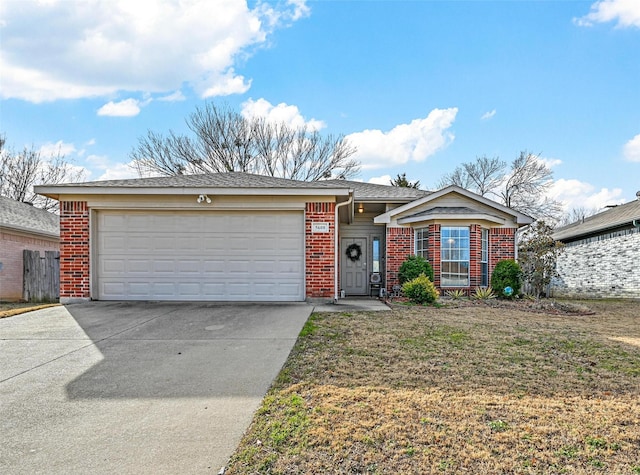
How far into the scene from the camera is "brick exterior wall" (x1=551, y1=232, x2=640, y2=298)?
1328 centimetres

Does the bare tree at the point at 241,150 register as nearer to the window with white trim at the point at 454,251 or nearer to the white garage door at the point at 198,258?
→ the window with white trim at the point at 454,251

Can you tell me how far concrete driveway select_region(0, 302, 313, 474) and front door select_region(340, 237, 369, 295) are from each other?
6150 mm

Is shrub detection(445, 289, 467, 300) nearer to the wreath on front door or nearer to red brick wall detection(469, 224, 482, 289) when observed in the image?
red brick wall detection(469, 224, 482, 289)

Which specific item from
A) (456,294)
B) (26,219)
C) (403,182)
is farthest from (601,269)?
(26,219)

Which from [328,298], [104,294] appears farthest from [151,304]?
[328,298]

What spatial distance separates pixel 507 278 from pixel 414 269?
2836 mm

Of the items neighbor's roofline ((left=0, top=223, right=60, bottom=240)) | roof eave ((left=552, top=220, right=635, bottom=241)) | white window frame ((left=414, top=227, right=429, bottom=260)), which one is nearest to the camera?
white window frame ((left=414, top=227, right=429, bottom=260))

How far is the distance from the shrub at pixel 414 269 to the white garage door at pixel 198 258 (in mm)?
3588

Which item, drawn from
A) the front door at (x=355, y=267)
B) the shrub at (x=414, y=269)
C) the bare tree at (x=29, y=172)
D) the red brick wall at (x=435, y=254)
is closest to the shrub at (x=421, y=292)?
the shrub at (x=414, y=269)

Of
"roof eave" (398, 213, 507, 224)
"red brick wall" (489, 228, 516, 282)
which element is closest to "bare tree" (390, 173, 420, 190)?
"red brick wall" (489, 228, 516, 282)

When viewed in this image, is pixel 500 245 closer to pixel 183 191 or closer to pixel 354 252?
pixel 354 252

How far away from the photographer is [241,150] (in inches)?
1048

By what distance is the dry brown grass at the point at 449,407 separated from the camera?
2473 millimetres

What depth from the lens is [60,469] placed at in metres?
2.40
